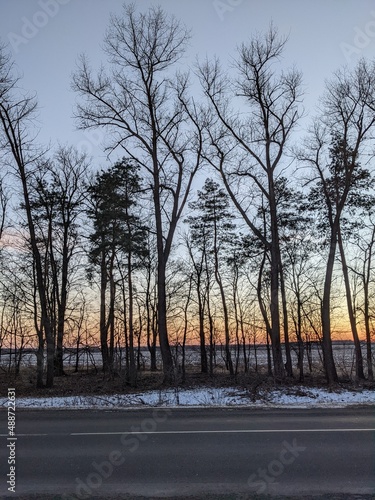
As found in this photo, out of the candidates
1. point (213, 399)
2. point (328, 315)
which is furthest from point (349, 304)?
point (213, 399)

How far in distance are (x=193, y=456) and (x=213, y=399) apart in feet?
28.9

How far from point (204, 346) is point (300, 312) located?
8.44 meters

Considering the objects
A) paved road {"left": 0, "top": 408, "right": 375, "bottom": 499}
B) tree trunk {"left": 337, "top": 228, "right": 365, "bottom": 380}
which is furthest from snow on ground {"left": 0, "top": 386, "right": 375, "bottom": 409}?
tree trunk {"left": 337, "top": 228, "right": 365, "bottom": 380}

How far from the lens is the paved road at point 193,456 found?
5938mm

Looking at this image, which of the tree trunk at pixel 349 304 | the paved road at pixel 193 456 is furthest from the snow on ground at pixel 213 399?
the tree trunk at pixel 349 304

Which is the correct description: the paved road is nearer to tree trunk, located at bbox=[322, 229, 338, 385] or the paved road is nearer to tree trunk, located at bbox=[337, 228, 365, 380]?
tree trunk, located at bbox=[322, 229, 338, 385]

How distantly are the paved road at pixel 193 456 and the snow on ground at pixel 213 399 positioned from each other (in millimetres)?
3542

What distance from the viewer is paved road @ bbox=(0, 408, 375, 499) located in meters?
5.94

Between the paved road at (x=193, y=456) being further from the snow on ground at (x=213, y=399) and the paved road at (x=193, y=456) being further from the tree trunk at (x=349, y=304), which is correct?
the tree trunk at (x=349, y=304)

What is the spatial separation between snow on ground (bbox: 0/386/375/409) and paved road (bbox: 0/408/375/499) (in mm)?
3542

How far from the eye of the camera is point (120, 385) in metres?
20.6

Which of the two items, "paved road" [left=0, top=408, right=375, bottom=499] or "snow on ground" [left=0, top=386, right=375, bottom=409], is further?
"snow on ground" [left=0, top=386, right=375, bottom=409]

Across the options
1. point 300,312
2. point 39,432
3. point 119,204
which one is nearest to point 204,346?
point 300,312

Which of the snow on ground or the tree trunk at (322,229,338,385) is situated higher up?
the tree trunk at (322,229,338,385)
